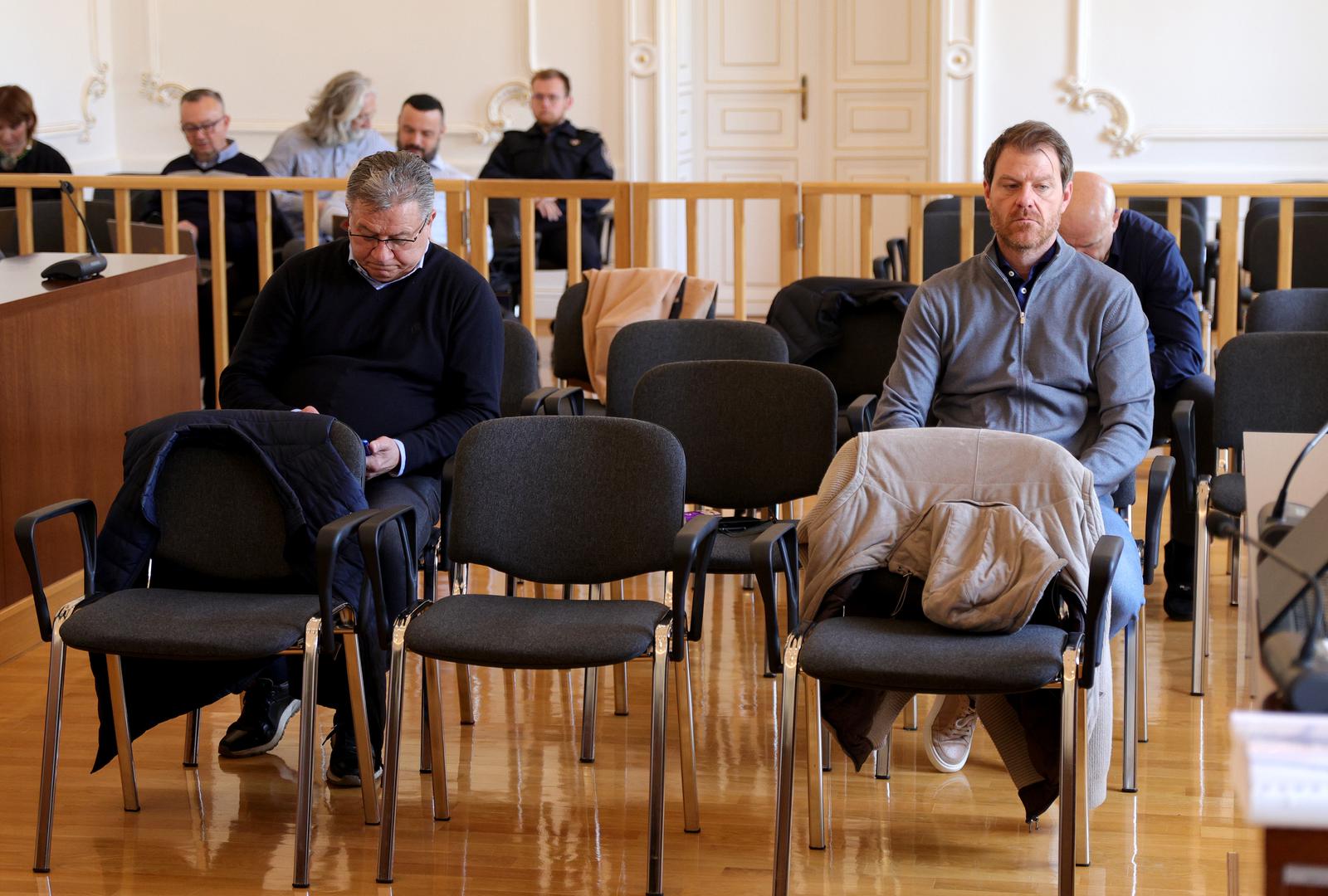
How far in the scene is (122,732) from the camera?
3246 millimetres

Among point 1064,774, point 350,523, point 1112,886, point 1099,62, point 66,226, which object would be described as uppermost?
point 1099,62

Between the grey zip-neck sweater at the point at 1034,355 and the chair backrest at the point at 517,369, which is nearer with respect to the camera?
the grey zip-neck sweater at the point at 1034,355

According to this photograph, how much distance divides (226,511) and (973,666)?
152 cm

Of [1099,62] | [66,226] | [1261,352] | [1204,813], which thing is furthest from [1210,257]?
[66,226]

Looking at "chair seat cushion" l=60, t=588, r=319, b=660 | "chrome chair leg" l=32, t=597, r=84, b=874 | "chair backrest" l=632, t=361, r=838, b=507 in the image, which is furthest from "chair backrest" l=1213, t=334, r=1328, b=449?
"chrome chair leg" l=32, t=597, r=84, b=874

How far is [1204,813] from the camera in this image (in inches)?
125

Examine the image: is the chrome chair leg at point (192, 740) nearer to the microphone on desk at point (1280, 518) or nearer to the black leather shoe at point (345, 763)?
the black leather shoe at point (345, 763)

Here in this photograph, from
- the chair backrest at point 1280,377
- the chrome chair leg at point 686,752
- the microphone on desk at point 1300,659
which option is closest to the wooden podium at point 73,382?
the chrome chair leg at point 686,752

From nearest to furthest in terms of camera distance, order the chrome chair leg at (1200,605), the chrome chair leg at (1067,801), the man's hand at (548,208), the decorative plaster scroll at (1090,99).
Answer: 1. the chrome chair leg at (1067,801)
2. the chrome chair leg at (1200,605)
3. the man's hand at (548,208)
4. the decorative plaster scroll at (1090,99)

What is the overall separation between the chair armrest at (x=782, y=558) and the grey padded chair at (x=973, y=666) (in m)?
0.11

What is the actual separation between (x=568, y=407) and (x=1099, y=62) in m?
5.22

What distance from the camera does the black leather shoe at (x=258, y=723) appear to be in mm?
3570

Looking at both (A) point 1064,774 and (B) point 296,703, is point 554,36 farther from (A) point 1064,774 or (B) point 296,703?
(A) point 1064,774

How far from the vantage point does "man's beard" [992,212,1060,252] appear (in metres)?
3.40
